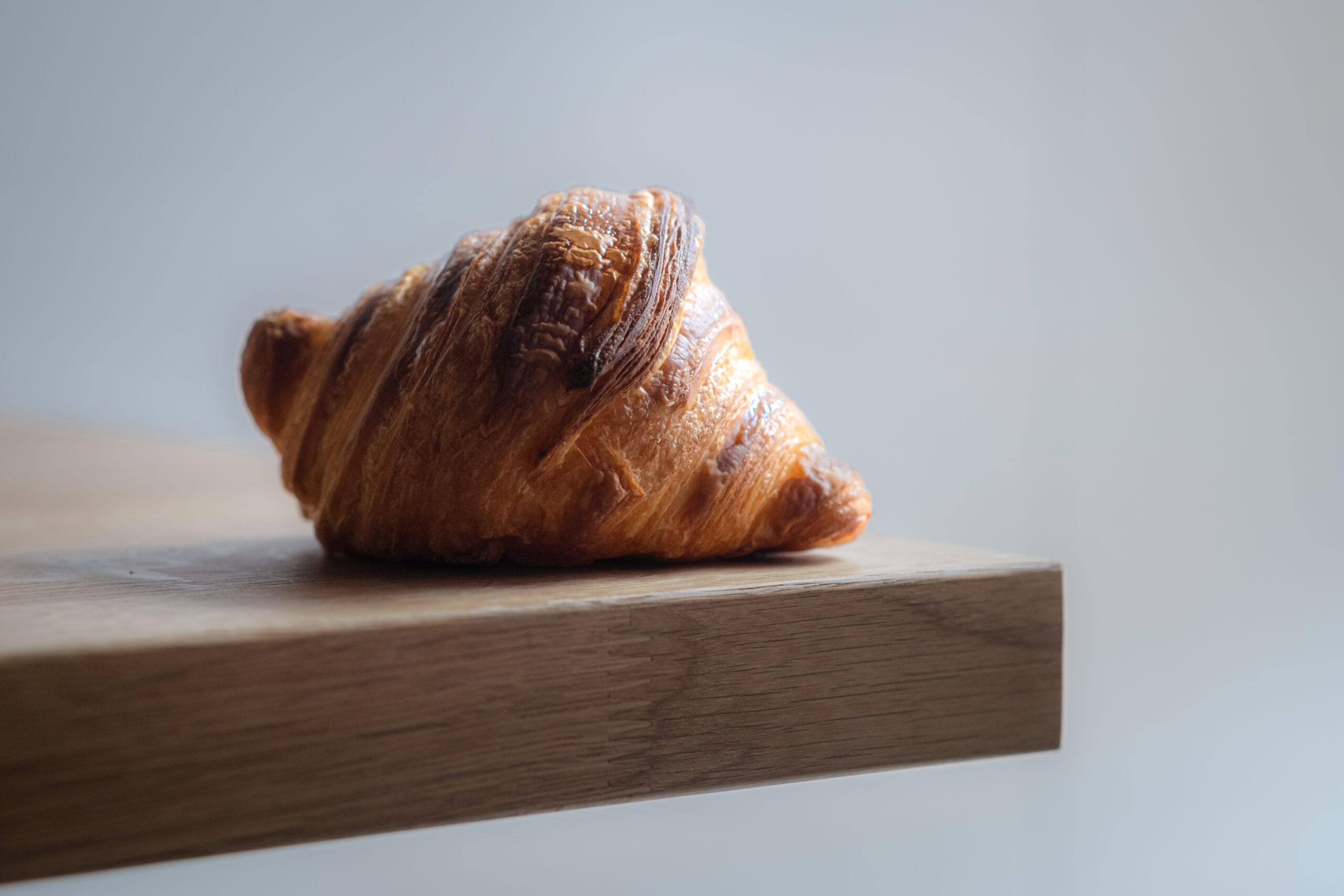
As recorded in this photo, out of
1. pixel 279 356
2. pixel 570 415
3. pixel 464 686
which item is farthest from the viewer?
pixel 279 356

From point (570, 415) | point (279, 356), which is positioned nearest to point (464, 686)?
point (570, 415)

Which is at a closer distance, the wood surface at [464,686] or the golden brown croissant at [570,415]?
the wood surface at [464,686]

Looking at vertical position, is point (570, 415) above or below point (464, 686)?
above

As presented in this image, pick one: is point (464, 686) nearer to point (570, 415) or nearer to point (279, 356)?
point (570, 415)

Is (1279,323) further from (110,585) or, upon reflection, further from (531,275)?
(110,585)

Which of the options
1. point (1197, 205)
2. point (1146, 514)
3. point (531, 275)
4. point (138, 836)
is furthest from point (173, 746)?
point (1197, 205)
